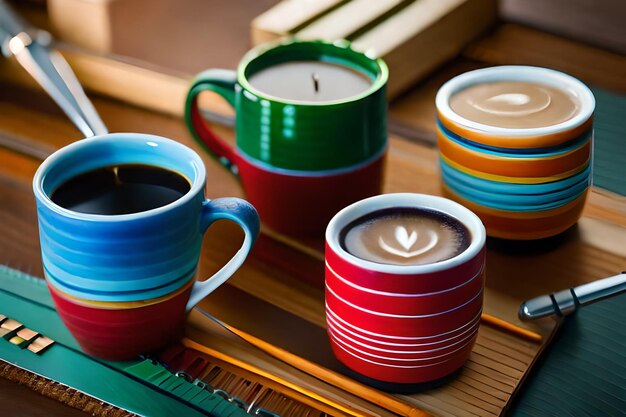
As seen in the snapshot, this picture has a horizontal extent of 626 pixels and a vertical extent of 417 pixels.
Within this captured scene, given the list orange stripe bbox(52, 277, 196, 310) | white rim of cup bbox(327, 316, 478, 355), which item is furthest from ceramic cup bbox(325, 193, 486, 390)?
orange stripe bbox(52, 277, 196, 310)

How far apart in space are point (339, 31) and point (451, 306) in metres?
0.38

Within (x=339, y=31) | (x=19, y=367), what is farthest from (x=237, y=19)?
(x=19, y=367)

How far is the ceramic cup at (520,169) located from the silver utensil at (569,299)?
0.06 meters

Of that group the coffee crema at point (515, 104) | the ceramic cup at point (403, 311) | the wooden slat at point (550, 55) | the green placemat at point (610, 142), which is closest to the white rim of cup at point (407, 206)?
the ceramic cup at point (403, 311)

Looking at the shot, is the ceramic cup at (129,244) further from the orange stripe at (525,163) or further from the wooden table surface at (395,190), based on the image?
the orange stripe at (525,163)

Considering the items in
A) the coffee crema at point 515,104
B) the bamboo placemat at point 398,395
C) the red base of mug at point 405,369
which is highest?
the coffee crema at point 515,104

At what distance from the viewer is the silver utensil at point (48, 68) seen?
29.4 inches

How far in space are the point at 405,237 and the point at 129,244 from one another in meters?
0.15

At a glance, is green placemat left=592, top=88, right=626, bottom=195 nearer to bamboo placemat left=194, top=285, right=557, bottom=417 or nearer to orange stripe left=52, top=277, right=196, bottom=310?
bamboo placemat left=194, top=285, right=557, bottom=417

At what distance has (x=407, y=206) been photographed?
0.56m

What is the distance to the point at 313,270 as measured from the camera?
63 cm

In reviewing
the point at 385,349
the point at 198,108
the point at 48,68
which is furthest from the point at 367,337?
the point at 48,68

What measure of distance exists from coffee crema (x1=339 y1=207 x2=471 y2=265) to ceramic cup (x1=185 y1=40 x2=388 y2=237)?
0.27ft

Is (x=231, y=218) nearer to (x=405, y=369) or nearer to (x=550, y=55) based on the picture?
(x=405, y=369)
